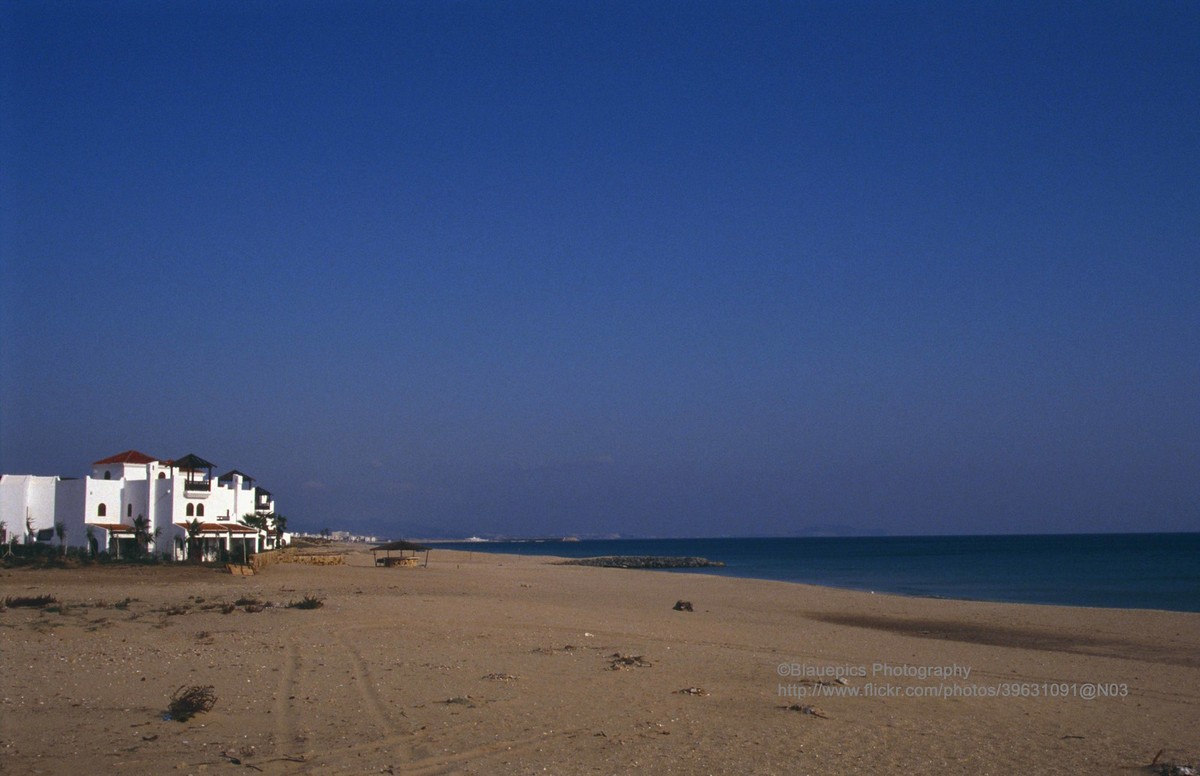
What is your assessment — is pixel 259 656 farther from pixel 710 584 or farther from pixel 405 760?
pixel 710 584

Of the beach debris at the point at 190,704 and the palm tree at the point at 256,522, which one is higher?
the palm tree at the point at 256,522

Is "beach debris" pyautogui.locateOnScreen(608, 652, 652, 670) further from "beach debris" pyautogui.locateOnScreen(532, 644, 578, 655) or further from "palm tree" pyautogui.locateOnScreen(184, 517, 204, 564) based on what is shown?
"palm tree" pyautogui.locateOnScreen(184, 517, 204, 564)

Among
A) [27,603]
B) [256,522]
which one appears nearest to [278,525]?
[256,522]

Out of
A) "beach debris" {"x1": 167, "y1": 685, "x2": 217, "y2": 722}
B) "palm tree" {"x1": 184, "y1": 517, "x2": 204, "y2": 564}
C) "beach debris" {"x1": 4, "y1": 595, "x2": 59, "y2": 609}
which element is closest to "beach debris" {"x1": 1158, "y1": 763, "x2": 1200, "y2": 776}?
"beach debris" {"x1": 167, "y1": 685, "x2": 217, "y2": 722}

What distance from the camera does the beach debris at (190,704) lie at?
1095cm

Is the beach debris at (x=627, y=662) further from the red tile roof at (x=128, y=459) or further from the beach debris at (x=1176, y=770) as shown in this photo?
the red tile roof at (x=128, y=459)

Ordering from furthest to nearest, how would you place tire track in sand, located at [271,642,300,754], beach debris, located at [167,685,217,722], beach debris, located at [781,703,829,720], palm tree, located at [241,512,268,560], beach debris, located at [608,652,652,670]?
palm tree, located at [241,512,268,560]
beach debris, located at [608,652,652,670]
beach debris, located at [781,703,829,720]
beach debris, located at [167,685,217,722]
tire track in sand, located at [271,642,300,754]

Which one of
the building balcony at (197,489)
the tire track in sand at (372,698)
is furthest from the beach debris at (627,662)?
the building balcony at (197,489)

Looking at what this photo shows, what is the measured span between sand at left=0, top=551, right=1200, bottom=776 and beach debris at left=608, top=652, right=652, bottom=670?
0.07 metres

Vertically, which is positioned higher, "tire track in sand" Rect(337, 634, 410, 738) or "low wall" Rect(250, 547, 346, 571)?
A: "tire track in sand" Rect(337, 634, 410, 738)

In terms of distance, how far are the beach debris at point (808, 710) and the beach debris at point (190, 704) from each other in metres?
7.60

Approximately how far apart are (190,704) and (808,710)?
26.1 feet

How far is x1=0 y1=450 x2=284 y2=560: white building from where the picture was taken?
A: 50.8 metres

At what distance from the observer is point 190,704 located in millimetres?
11023
